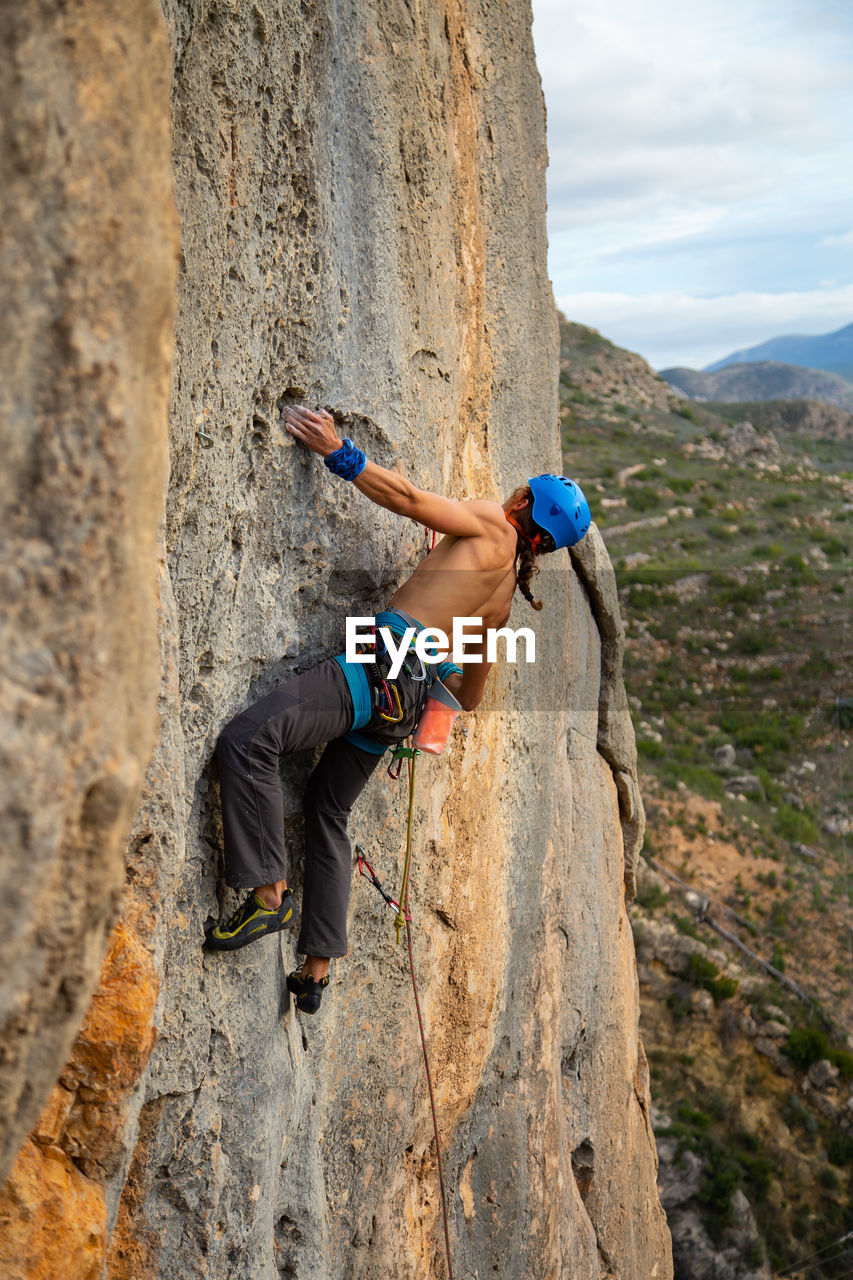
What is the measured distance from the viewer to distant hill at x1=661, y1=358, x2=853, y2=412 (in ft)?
399

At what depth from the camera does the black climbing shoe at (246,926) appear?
3516 mm

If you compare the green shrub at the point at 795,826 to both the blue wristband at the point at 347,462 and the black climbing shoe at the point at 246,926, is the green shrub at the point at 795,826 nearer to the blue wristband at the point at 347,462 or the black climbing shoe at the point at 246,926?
the black climbing shoe at the point at 246,926

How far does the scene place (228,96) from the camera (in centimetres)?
340

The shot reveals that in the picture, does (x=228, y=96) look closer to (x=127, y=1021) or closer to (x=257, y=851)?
(x=257, y=851)

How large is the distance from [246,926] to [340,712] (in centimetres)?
85

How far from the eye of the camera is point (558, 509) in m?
4.33

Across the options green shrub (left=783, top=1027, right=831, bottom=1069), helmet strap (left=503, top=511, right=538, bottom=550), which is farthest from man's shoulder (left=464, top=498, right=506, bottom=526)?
green shrub (left=783, top=1027, right=831, bottom=1069)

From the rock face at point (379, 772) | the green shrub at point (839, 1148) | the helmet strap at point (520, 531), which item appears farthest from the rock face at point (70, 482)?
the green shrub at point (839, 1148)

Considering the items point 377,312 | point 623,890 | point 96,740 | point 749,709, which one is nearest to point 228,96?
point 377,312

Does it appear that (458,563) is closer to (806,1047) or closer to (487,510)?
(487,510)

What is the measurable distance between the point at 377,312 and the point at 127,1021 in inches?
116

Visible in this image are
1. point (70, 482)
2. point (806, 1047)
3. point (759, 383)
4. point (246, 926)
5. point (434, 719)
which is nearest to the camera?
point (70, 482)

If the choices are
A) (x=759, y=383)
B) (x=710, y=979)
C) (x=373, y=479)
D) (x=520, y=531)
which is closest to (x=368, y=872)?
(x=520, y=531)

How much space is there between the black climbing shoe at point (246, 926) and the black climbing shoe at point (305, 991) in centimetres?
45
